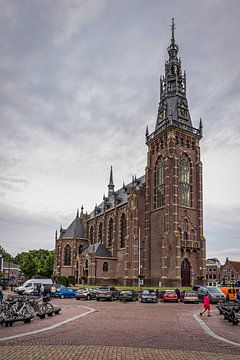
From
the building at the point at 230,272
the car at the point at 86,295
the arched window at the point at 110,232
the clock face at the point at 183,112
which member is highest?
the clock face at the point at 183,112

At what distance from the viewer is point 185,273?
56.6 metres

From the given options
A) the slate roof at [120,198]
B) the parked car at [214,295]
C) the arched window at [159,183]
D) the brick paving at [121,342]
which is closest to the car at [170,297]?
the parked car at [214,295]

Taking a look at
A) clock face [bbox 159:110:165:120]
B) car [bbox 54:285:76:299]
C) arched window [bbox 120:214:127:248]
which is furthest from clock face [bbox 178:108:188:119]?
car [bbox 54:285:76:299]

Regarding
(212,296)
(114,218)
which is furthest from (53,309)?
(114,218)

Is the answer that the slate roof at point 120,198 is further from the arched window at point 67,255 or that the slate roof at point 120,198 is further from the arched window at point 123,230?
the arched window at point 67,255

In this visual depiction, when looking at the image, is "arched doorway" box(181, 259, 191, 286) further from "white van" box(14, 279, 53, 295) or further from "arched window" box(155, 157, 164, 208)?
"white van" box(14, 279, 53, 295)

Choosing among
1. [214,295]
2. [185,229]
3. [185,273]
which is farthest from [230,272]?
[214,295]

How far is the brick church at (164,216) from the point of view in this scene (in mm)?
56812

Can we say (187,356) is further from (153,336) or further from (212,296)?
(212,296)

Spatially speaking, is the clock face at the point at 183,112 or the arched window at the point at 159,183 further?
the clock face at the point at 183,112

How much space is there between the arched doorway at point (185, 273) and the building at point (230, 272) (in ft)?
121

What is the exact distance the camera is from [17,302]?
58.5ft

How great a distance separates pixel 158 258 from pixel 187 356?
4973 centimetres

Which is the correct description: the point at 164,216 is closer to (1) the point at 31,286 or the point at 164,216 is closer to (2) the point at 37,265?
(1) the point at 31,286
